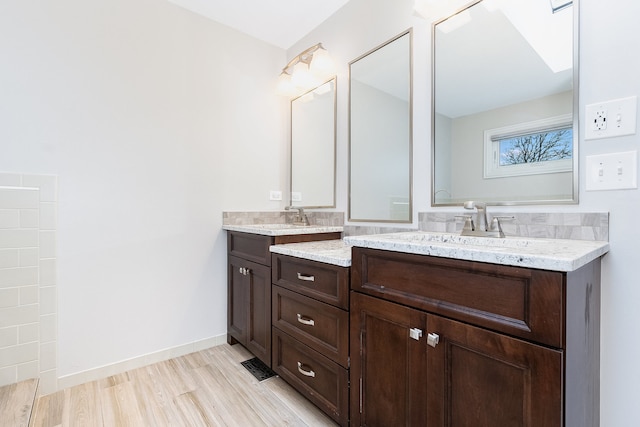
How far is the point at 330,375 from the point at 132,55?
7.19 ft

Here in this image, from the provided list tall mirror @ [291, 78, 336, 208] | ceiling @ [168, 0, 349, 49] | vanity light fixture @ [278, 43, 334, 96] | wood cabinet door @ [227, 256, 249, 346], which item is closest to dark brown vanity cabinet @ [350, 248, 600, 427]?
wood cabinet door @ [227, 256, 249, 346]

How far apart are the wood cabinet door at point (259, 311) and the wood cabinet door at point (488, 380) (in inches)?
40.5

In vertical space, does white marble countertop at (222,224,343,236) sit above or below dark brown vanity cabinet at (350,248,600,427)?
above

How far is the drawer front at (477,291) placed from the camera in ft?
2.47

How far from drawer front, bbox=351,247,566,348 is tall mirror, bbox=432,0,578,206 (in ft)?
2.02

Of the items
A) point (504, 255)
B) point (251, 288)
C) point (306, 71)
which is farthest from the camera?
point (306, 71)

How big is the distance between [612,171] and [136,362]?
8.56ft

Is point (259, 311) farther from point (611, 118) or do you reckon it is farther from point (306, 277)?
point (611, 118)

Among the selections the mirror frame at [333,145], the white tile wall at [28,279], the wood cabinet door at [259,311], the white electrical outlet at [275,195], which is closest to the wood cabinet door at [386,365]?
the wood cabinet door at [259,311]

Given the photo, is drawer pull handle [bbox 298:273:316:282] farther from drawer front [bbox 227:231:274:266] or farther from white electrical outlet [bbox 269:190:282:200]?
white electrical outlet [bbox 269:190:282:200]

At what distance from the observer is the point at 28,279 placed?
1596 millimetres

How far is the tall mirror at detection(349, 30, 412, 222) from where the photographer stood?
174 cm

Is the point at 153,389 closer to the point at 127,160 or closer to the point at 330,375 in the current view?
the point at 330,375

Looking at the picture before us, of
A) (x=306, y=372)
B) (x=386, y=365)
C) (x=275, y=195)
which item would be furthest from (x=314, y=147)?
(x=386, y=365)
